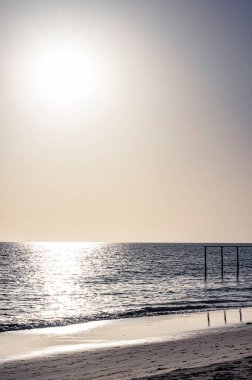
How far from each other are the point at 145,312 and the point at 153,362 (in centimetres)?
2117

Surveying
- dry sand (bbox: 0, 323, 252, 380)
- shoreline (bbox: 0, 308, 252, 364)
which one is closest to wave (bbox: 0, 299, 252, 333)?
shoreline (bbox: 0, 308, 252, 364)

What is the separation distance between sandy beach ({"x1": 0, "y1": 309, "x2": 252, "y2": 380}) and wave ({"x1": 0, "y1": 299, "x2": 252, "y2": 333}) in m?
4.81

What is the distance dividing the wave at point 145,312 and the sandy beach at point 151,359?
15.8 feet

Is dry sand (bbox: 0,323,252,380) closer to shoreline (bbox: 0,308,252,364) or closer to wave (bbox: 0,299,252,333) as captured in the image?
shoreline (bbox: 0,308,252,364)

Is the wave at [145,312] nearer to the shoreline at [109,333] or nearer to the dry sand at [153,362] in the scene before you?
the shoreline at [109,333]

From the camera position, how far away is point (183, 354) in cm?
2225

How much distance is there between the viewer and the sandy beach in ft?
56.8

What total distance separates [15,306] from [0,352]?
25.4 m

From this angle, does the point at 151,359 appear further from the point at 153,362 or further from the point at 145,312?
the point at 145,312

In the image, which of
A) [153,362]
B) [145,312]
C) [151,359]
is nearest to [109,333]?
[151,359]

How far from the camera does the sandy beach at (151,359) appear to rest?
1731 centimetres

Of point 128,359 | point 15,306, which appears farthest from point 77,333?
point 15,306

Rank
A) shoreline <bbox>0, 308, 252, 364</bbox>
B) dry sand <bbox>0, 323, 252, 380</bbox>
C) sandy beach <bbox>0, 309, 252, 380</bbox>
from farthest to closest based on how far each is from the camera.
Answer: shoreline <bbox>0, 308, 252, 364</bbox>
sandy beach <bbox>0, 309, 252, 380</bbox>
dry sand <bbox>0, 323, 252, 380</bbox>

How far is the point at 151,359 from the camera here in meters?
21.3
